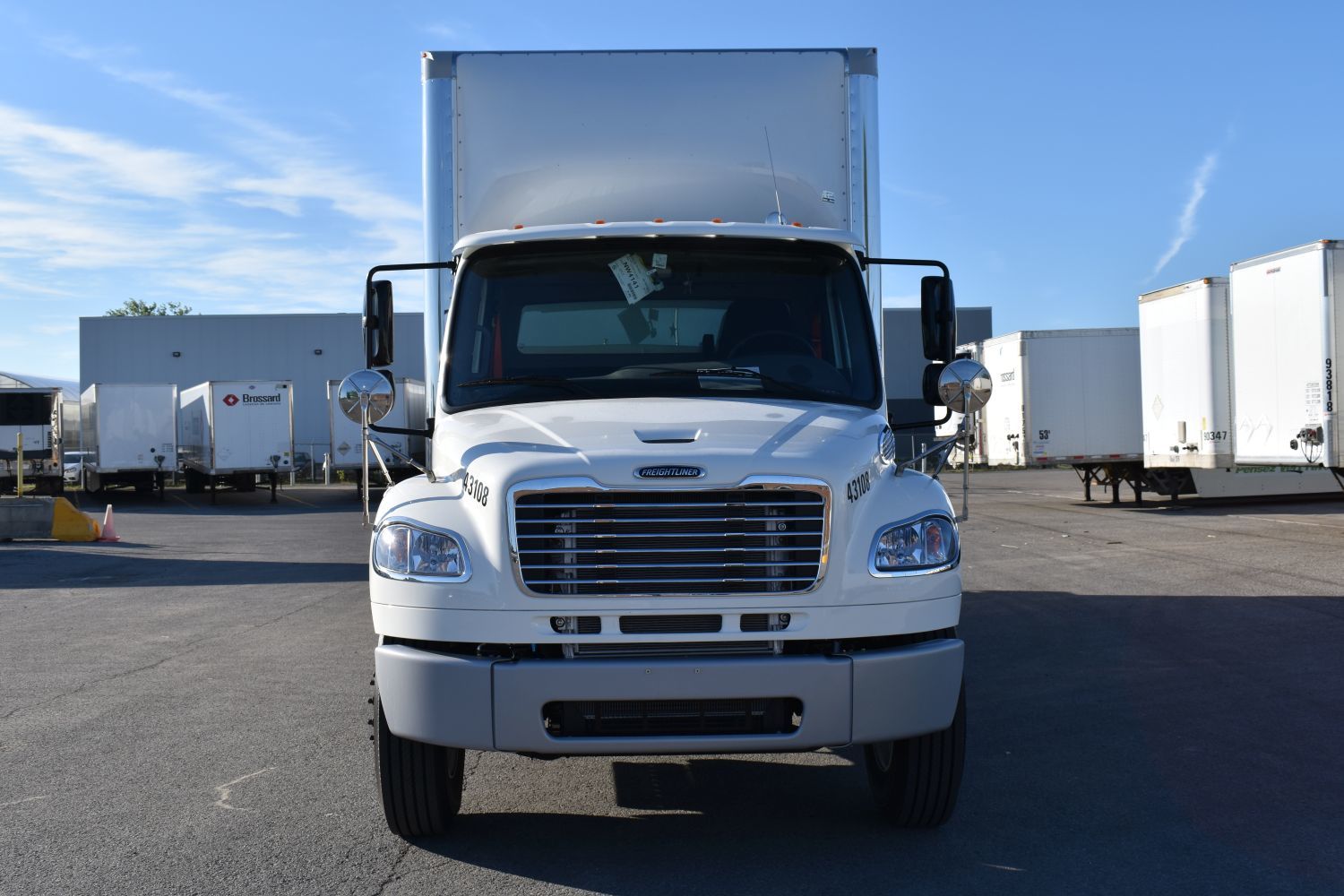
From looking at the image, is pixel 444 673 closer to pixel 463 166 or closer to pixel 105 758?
pixel 105 758

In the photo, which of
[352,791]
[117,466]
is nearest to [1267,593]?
[352,791]

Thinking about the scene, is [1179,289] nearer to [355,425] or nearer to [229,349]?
[355,425]

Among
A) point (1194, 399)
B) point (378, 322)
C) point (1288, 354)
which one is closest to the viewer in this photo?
point (378, 322)

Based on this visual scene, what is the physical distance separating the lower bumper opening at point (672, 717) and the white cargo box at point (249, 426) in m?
30.6

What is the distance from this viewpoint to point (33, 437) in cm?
3669

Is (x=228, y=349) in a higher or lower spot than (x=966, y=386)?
higher

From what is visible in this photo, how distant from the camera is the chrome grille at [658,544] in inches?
183

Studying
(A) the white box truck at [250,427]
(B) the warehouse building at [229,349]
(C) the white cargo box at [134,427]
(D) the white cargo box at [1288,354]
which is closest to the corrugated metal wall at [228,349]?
(B) the warehouse building at [229,349]

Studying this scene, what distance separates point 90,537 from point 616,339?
18345mm

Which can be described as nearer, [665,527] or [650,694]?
[650,694]

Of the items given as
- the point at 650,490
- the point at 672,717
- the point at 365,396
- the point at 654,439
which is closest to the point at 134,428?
the point at 365,396

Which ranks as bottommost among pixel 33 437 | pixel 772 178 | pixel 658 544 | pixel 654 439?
pixel 658 544

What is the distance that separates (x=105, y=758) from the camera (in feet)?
21.5

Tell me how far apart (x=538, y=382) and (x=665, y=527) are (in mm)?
1378
